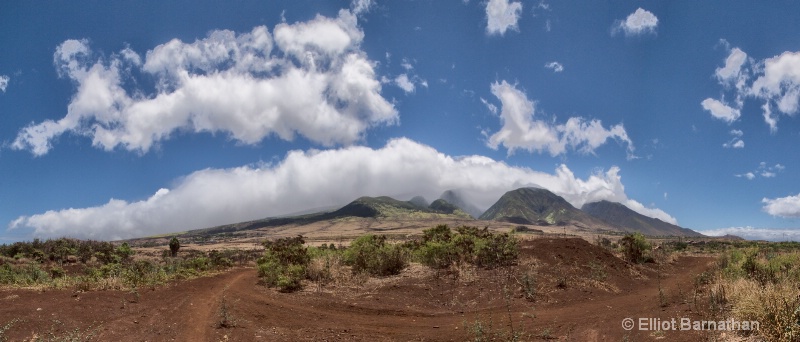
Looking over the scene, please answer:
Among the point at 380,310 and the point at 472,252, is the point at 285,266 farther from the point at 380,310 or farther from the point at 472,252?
the point at 472,252

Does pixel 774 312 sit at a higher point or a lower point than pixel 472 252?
higher

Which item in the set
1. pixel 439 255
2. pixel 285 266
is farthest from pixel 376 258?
pixel 285 266

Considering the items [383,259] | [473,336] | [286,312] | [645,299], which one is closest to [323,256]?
[383,259]

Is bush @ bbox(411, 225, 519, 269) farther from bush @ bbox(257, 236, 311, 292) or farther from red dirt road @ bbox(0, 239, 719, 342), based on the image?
bush @ bbox(257, 236, 311, 292)

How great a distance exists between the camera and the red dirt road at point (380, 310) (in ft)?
34.5

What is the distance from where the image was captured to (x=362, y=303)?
51.4ft

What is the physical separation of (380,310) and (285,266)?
10.1 metres

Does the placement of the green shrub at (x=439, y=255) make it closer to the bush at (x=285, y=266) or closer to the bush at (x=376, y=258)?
the bush at (x=376, y=258)

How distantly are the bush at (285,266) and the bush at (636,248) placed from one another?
2338 centimetres

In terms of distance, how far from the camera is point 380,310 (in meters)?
14.5

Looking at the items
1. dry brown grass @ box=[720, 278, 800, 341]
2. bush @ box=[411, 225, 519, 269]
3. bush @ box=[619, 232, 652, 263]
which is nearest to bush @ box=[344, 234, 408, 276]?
bush @ box=[411, 225, 519, 269]

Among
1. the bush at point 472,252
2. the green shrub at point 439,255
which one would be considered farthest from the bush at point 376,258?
the green shrub at point 439,255

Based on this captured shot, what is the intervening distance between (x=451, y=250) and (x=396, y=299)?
22.3 feet

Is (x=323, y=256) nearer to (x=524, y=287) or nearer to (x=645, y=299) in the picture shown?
(x=524, y=287)
